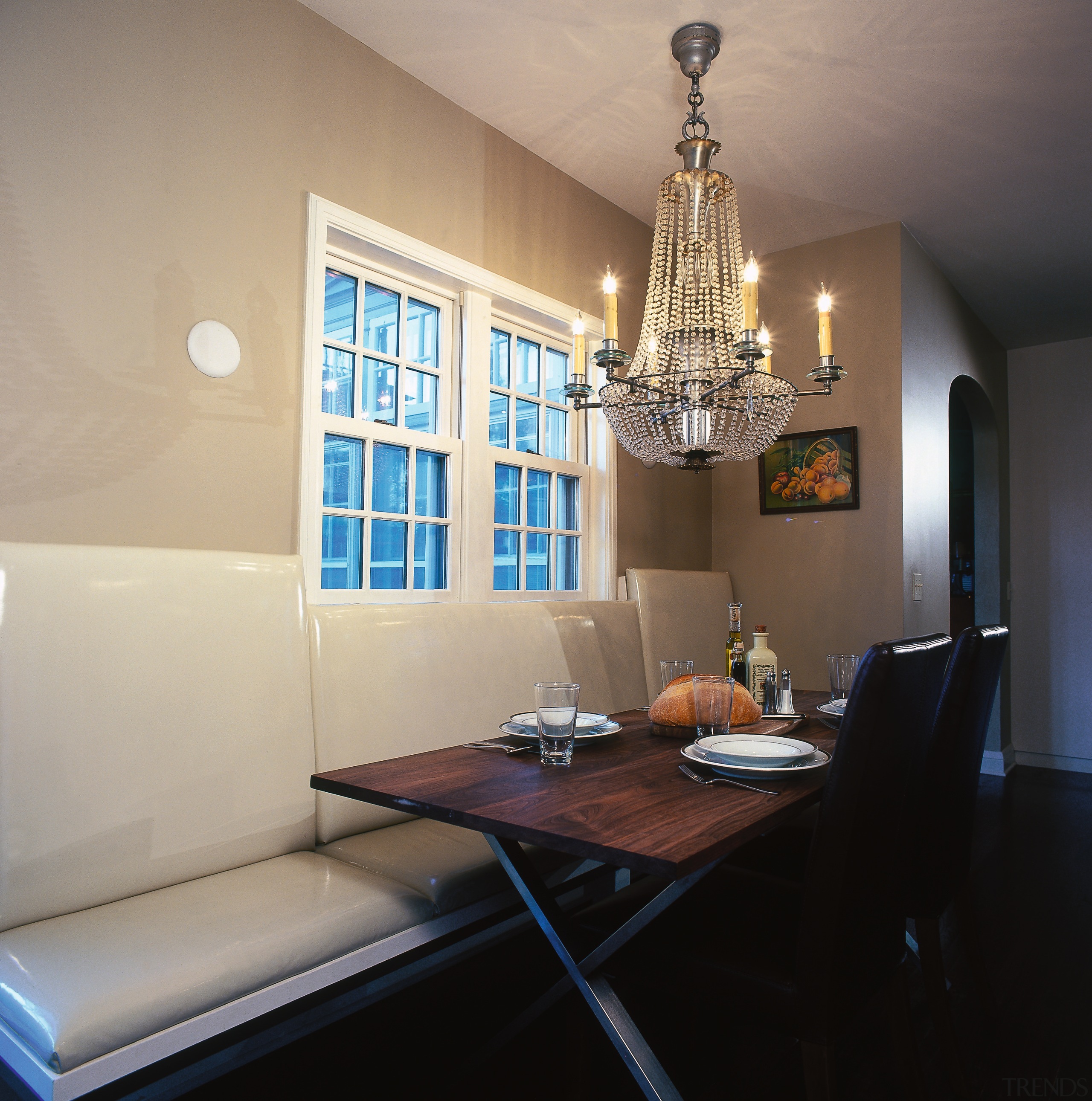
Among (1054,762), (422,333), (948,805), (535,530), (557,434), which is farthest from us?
(1054,762)

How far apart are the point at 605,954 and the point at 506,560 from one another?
1923mm

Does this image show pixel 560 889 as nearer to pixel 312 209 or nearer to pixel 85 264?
pixel 85 264

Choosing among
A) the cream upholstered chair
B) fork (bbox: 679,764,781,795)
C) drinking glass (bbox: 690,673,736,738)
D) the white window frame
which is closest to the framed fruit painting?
the cream upholstered chair

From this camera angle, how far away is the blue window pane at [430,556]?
2.74 metres

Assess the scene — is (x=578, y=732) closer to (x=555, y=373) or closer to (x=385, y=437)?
(x=385, y=437)

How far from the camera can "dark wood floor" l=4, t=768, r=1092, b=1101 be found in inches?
→ 64.8

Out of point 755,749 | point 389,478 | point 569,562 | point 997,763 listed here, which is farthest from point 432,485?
point 997,763

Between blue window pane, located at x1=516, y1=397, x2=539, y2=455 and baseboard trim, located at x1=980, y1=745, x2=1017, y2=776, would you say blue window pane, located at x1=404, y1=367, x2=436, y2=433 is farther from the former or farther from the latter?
baseboard trim, located at x1=980, y1=745, x2=1017, y2=776

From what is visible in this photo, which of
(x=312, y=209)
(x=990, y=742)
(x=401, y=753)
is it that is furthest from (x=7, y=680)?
(x=990, y=742)

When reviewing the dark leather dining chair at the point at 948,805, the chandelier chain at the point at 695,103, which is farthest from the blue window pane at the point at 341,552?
the dark leather dining chair at the point at 948,805

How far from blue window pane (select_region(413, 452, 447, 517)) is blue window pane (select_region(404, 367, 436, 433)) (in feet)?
0.33

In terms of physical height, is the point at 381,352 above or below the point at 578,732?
above

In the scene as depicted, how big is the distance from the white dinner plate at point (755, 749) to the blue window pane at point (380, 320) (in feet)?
5.66

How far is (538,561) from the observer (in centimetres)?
328
